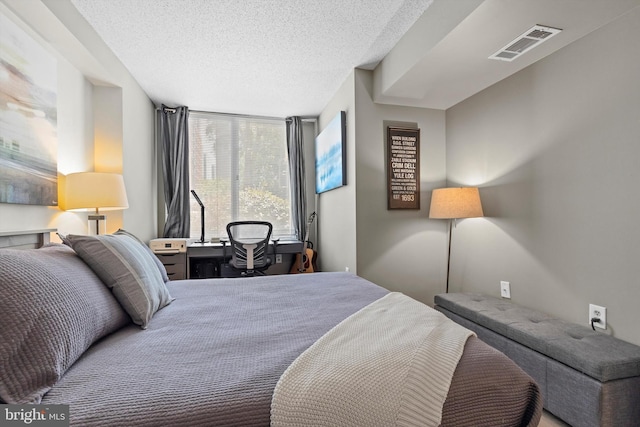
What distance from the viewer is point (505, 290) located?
97.8 inches

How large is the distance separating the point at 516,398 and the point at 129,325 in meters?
1.38

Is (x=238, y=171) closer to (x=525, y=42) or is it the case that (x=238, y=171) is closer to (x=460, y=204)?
(x=460, y=204)

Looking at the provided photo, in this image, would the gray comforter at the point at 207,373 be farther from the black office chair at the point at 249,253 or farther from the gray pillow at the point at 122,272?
the black office chair at the point at 249,253

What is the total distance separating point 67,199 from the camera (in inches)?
81.0

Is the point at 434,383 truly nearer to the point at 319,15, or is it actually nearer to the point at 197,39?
the point at 319,15

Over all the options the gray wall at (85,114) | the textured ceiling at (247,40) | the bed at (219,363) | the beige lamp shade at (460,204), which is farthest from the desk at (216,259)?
the bed at (219,363)

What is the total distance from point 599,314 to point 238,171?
393 cm

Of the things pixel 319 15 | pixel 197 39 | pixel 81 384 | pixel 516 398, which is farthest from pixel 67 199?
pixel 516 398

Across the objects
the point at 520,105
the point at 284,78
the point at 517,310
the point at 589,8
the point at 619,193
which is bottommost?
the point at 517,310

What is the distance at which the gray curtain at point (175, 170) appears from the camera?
390 cm

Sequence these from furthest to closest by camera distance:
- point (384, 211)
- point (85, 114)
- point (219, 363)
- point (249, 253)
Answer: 1. point (249, 253)
2. point (384, 211)
3. point (85, 114)
4. point (219, 363)

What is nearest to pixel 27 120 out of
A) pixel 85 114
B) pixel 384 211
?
pixel 85 114

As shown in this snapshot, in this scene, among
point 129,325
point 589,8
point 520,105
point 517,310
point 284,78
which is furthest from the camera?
point 284,78

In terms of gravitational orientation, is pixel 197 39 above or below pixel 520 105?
above
